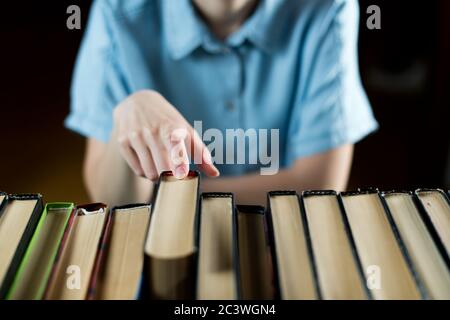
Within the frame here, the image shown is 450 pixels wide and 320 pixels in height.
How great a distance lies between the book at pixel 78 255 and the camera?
1.55 feet

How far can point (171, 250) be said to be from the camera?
45cm

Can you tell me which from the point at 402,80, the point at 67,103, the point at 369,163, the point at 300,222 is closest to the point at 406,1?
the point at 402,80

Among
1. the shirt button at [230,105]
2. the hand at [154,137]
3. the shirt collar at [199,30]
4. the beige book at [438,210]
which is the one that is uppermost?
the shirt collar at [199,30]

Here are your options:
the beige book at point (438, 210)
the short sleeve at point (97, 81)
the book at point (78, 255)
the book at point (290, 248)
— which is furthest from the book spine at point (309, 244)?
the short sleeve at point (97, 81)

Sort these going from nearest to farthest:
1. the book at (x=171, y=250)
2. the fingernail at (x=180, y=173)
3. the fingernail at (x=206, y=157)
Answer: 1. the book at (x=171, y=250)
2. the fingernail at (x=180, y=173)
3. the fingernail at (x=206, y=157)

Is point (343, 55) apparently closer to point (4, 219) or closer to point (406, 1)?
point (406, 1)

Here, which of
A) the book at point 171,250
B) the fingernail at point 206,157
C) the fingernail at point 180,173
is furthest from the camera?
the fingernail at point 206,157

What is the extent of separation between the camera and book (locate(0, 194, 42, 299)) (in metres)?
0.47

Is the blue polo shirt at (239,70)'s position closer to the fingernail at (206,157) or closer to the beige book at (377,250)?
the fingernail at (206,157)

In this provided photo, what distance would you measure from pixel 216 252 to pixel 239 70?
0.35m

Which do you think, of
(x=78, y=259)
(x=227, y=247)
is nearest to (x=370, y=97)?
(x=227, y=247)

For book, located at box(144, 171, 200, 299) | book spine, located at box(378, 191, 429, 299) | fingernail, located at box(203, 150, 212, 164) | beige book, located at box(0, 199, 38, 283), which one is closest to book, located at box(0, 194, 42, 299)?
beige book, located at box(0, 199, 38, 283)

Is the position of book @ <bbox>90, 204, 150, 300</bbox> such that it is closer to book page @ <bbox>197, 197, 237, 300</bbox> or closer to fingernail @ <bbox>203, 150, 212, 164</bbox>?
book page @ <bbox>197, 197, 237, 300</bbox>
